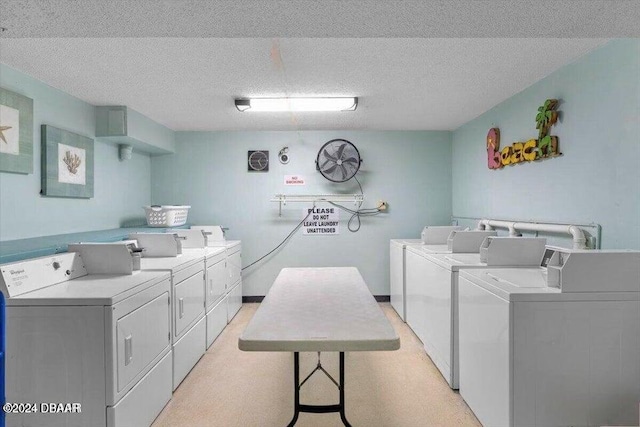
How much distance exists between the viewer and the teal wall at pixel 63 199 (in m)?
2.60

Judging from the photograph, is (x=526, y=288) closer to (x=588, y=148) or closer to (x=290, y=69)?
(x=588, y=148)

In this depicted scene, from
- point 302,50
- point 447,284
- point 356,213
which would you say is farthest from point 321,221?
point 302,50

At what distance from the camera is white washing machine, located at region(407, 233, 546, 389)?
2.49m

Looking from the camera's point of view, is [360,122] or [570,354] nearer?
[570,354]

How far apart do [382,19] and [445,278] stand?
190 centimetres

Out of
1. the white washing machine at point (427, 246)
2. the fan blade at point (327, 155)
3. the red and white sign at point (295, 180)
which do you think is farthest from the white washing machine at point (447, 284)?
the red and white sign at point (295, 180)

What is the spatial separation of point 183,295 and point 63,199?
1.49 meters

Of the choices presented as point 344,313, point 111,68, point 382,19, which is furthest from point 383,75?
point 111,68

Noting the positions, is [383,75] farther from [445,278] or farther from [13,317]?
[13,317]

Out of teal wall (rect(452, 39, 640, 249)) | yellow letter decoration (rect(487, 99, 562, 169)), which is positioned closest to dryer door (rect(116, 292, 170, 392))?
teal wall (rect(452, 39, 640, 249))

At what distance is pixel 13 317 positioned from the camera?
5.75 feet

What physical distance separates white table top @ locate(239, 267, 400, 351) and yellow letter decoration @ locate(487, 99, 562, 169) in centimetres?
185

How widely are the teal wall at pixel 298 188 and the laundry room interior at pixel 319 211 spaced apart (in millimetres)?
31

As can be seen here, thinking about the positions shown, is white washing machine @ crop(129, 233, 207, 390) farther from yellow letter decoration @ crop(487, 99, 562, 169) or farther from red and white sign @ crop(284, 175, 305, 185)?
yellow letter decoration @ crop(487, 99, 562, 169)
